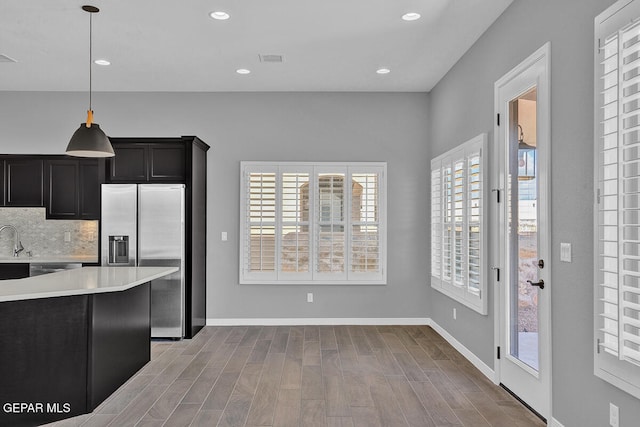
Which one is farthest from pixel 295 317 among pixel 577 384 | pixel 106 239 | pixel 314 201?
pixel 577 384

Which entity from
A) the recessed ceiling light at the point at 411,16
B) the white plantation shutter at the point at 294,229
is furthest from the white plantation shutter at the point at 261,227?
the recessed ceiling light at the point at 411,16

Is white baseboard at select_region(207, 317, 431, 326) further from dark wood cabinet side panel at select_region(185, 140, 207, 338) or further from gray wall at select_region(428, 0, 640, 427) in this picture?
gray wall at select_region(428, 0, 640, 427)

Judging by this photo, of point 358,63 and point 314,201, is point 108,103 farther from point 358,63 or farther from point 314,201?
point 358,63

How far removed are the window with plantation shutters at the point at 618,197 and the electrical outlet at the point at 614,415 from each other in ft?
0.50

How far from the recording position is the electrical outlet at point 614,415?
2385 millimetres

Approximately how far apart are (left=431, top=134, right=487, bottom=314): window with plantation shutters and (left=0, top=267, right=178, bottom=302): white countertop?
2.80 m

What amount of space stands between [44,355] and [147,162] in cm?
281

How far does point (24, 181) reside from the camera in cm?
582

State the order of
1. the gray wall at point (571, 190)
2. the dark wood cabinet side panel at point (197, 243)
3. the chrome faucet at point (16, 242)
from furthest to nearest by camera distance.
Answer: the chrome faucet at point (16, 242), the dark wood cabinet side panel at point (197, 243), the gray wall at point (571, 190)

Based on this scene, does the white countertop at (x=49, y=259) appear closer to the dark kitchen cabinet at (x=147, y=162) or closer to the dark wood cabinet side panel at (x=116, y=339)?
the dark kitchen cabinet at (x=147, y=162)

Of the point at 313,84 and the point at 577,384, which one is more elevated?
the point at 313,84

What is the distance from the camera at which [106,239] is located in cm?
545

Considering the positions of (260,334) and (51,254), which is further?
(51,254)

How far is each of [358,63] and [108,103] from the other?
3.36 m
